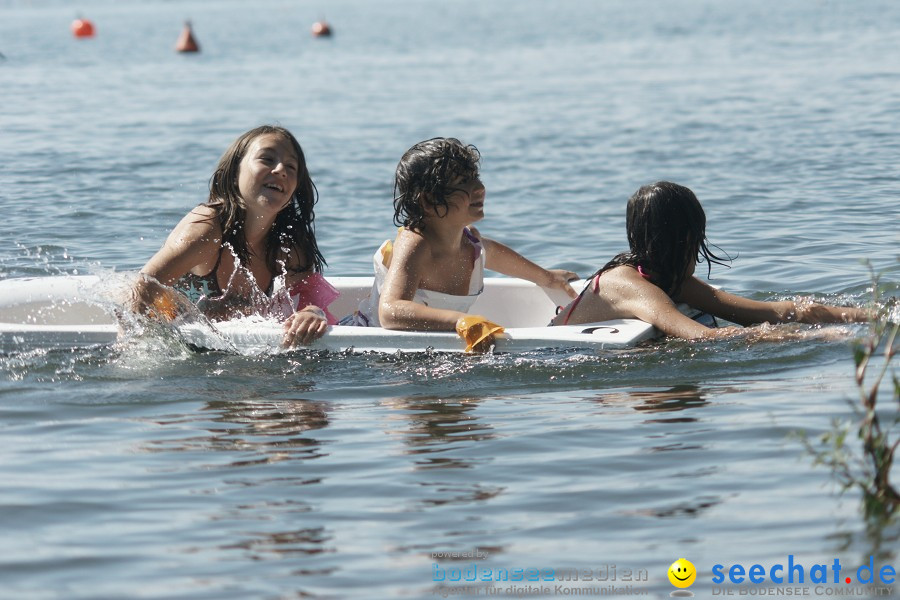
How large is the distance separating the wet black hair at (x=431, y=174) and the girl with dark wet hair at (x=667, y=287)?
2.47 feet

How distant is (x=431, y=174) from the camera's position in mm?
5742

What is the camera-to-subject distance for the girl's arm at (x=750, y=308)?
5.84 m

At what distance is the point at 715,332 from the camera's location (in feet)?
18.4

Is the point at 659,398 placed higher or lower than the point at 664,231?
→ lower

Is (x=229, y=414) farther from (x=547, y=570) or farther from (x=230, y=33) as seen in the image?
(x=230, y=33)

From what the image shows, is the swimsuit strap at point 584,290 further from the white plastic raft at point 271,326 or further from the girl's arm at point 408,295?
the girl's arm at point 408,295

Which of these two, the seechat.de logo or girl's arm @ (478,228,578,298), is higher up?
girl's arm @ (478,228,578,298)

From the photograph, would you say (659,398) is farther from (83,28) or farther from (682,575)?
(83,28)

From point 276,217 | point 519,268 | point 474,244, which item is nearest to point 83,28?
point 276,217

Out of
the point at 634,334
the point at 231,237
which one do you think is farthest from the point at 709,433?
the point at 231,237

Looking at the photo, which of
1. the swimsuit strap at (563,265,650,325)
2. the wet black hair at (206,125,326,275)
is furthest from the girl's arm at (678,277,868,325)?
the wet black hair at (206,125,326,275)

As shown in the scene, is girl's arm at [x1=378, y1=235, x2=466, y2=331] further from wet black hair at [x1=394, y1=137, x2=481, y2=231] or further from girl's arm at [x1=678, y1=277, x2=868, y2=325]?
girl's arm at [x1=678, y1=277, x2=868, y2=325]

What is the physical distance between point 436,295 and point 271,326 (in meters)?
0.75

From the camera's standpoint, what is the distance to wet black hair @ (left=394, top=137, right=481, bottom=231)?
5.74m
